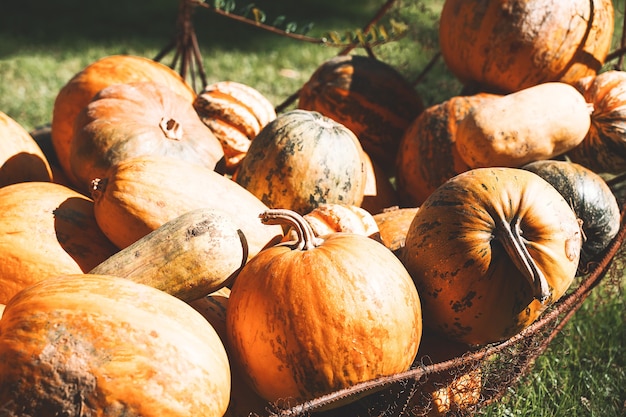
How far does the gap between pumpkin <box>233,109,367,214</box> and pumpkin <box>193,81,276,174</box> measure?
40cm

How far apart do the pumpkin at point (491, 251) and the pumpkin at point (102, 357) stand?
0.78 meters

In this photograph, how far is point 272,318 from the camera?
6.27 ft

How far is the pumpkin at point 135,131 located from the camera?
2.66m

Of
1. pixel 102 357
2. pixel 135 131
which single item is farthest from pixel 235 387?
pixel 135 131

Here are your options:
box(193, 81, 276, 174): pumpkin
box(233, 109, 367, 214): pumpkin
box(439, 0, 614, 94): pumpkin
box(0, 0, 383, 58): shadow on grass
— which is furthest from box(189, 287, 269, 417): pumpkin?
box(0, 0, 383, 58): shadow on grass

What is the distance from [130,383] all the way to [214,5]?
91.6 inches

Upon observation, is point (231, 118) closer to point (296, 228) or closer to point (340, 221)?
point (340, 221)

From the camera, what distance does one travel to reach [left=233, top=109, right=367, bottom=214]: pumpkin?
2.72m

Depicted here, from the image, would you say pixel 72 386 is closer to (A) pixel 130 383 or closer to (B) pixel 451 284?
(A) pixel 130 383

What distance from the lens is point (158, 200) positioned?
7.50 ft

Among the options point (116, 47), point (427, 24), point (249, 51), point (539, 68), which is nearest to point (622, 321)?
point (539, 68)

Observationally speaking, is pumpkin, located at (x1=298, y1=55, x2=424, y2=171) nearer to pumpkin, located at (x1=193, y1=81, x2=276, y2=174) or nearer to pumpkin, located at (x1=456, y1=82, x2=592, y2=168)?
pumpkin, located at (x1=193, y1=81, x2=276, y2=174)

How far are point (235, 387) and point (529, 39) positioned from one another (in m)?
2.15

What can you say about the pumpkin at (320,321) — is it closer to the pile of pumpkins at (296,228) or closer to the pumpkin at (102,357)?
the pile of pumpkins at (296,228)
